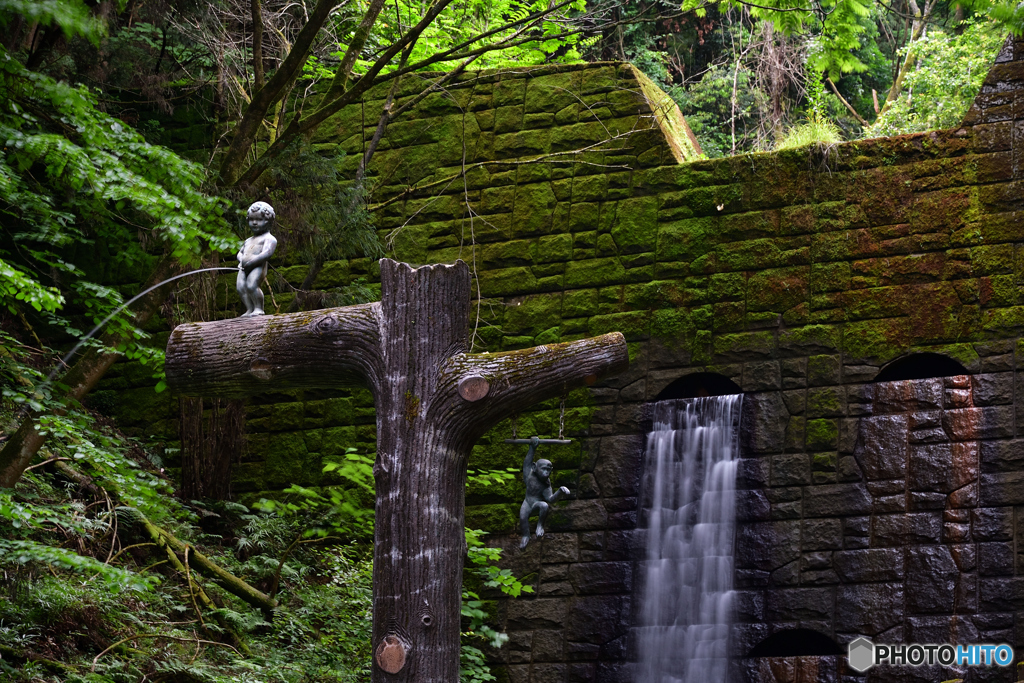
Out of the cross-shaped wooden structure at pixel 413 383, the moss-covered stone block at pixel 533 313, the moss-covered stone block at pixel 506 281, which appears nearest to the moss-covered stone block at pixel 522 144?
the moss-covered stone block at pixel 506 281

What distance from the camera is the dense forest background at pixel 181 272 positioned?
18.4 feet

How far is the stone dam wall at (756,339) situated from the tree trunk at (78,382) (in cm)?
227

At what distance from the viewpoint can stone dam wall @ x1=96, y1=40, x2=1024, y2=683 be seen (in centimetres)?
692

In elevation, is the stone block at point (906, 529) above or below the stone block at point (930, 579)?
above

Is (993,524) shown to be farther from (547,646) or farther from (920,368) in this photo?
(547,646)

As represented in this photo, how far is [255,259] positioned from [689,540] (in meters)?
4.23

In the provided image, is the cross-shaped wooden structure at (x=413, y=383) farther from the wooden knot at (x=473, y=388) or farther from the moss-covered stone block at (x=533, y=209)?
the moss-covered stone block at (x=533, y=209)

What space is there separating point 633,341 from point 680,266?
2.20 ft

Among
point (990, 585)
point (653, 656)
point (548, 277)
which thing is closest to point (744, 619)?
point (653, 656)

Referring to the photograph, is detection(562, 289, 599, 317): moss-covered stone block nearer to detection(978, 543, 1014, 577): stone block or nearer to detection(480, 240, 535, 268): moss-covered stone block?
detection(480, 240, 535, 268): moss-covered stone block

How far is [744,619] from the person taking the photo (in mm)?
7137

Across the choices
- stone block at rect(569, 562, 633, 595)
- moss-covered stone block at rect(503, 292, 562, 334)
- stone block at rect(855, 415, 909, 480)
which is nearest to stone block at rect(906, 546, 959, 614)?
stone block at rect(855, 415, 909, 480)

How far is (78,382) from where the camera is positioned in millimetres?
6414

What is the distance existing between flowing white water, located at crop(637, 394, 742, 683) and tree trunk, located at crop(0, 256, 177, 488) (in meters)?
3.57
